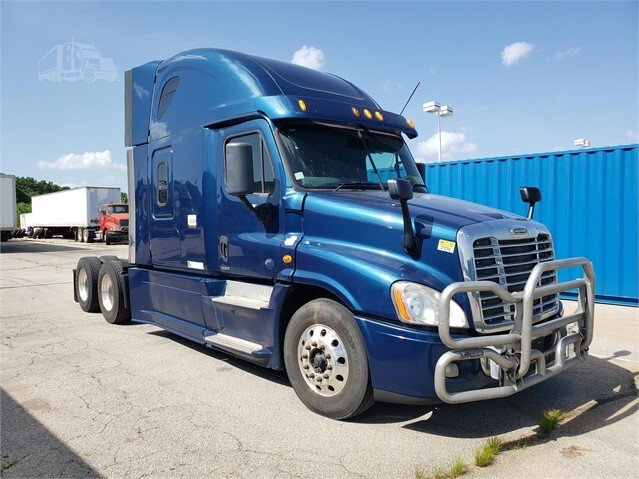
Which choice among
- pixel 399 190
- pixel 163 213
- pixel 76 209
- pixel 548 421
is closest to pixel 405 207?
pixel 399 190

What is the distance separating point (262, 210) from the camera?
15.5 feet

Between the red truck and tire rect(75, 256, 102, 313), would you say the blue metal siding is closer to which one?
tire rect(75, 256, 102, 313)

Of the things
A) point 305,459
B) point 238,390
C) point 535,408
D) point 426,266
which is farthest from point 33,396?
point 535,408

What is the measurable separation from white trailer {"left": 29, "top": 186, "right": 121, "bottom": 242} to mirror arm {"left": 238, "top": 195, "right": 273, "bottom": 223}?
31246mm

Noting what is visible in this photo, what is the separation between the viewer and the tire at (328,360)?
155 inches

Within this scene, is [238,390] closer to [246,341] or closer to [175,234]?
[246,341]

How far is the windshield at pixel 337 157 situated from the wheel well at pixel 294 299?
2.94ft

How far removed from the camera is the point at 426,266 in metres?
3.77

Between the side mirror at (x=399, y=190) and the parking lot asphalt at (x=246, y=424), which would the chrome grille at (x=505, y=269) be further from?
the parking lot asphalt at (x=246, y=424)

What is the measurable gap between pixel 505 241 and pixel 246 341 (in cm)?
250

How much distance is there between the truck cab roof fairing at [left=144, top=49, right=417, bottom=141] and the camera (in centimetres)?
490

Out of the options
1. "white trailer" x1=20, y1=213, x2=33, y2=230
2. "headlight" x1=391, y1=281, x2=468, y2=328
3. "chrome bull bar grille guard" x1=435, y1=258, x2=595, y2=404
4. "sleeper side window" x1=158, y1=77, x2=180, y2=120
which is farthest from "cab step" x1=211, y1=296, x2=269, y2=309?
"white trailer" x1=20, y1=213, x2=33, y2=230

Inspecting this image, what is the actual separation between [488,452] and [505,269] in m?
1.31

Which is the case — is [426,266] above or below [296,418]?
above
